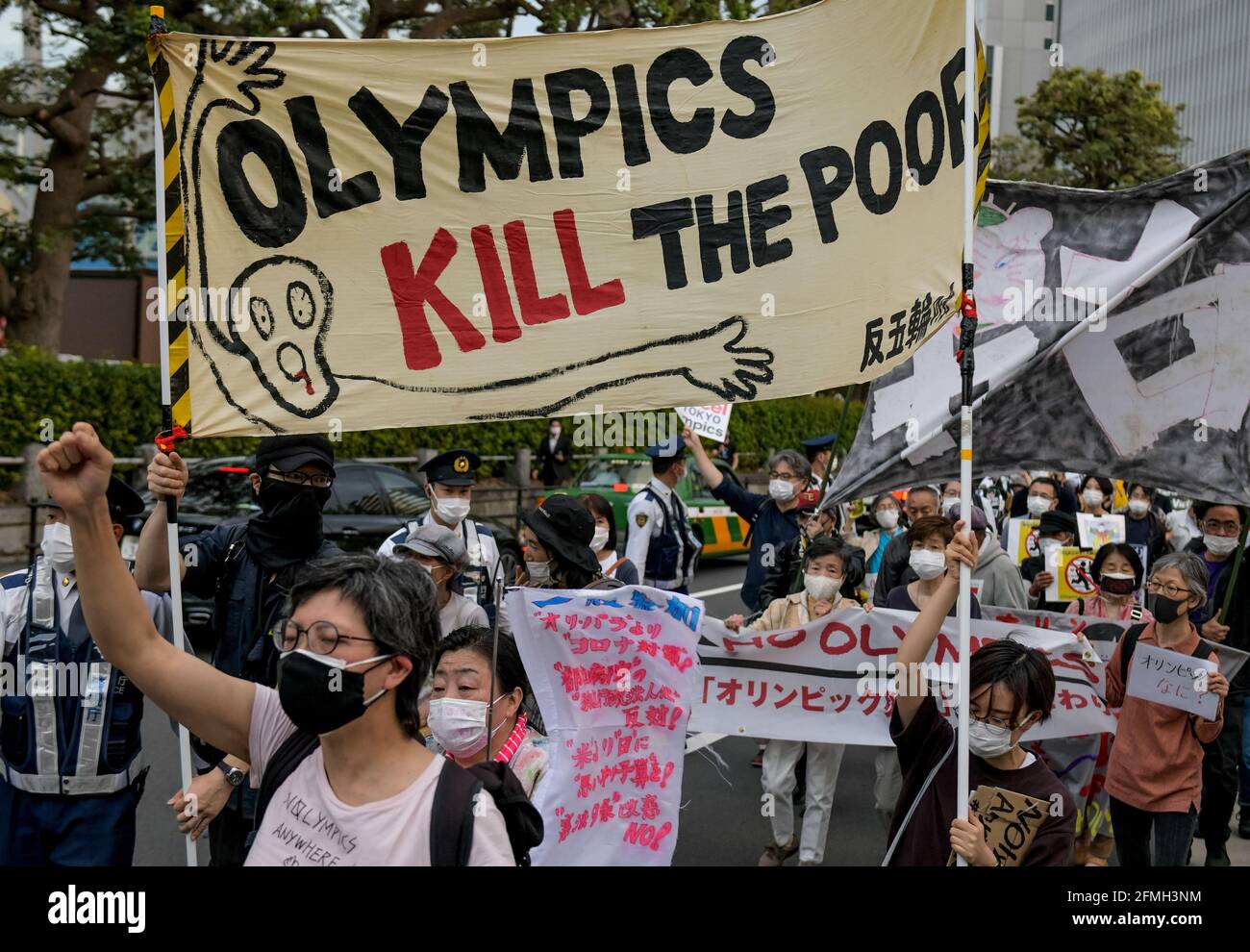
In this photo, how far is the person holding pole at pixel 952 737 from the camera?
3.76m

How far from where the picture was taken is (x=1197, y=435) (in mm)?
5586

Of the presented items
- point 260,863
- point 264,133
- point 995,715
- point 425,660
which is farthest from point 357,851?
point 264,133

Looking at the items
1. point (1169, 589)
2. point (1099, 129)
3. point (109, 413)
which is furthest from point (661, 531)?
point (1099, 129)

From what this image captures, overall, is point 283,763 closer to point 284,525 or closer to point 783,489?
point 284,525

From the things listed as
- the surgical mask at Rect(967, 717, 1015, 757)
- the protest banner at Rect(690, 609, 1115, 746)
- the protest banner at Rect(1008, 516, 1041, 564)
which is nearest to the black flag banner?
the protest banner at Rect(690, 609, 1115, 746)

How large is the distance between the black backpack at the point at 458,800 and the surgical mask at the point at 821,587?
4178mm

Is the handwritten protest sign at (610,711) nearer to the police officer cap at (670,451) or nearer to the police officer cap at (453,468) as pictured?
the police officer cap at (453,468)

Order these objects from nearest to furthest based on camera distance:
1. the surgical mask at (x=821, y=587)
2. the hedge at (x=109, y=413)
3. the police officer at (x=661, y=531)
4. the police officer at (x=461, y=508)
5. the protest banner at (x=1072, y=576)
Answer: the police officer at (x=461, y=508) → the surgical mask at (x=821, y=587) → the protest banner at (x=1072, y=576) → the police officer at (x=661, y=531) → the hedge at (x=109, y=413)

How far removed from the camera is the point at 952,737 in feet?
12.6

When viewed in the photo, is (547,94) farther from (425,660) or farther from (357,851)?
(357,851)

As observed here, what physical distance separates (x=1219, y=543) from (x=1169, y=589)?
1.74 meters

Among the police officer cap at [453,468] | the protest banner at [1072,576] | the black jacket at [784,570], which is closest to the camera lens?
the police officer cap at [453,468]

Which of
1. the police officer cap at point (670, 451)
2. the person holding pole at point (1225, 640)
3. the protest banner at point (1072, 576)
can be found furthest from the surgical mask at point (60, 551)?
the protest banner at point (1072, 576)

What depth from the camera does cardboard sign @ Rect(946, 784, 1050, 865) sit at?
3.67 metres
